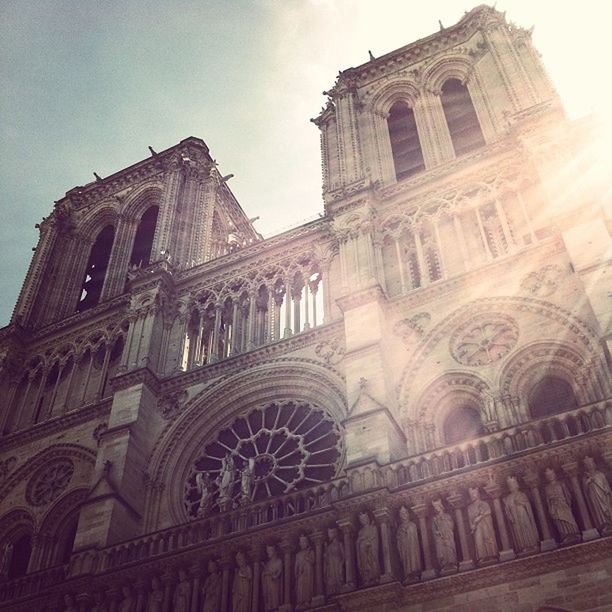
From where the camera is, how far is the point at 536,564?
1136 centimetres

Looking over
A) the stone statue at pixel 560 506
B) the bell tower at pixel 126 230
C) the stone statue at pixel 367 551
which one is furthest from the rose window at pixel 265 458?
the bell tower at pixel 126 230

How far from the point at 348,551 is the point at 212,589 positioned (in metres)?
2.51

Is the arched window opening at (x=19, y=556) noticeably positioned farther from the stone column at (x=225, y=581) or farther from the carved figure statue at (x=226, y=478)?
the stone column at (x=225, y=581)

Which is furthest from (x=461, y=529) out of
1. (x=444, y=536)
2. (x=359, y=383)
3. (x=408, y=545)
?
(x=359, y=383)

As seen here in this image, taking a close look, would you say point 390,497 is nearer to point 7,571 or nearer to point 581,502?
point 581,502

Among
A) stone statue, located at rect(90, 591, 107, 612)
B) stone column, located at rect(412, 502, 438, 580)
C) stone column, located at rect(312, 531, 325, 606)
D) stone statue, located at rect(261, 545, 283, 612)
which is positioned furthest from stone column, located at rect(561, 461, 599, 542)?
stone statue, located at rect(90, 591, 107, 612)

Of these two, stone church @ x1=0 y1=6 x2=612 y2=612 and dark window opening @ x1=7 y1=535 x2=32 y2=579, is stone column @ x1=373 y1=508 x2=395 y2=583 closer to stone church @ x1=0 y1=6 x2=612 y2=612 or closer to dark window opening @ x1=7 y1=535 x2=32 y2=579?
stone church @ x1=0 y1=6 x2=612 y2=612

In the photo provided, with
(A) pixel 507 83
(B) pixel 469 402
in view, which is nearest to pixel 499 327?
(B) pixel 469 402

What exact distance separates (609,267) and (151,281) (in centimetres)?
1178

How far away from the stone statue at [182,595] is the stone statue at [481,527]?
4937 mm

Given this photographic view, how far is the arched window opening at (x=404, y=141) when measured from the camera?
23.3m

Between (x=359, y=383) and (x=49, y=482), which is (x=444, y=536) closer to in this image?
(x=359, y=383)

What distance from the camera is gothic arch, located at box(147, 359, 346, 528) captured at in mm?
17500

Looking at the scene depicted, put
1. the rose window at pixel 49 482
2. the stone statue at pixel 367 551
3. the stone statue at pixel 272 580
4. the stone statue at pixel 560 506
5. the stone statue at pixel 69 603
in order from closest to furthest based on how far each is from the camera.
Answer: the stone statue at pixel 560 506
the stone statue at pixel 367 551
the stone statue at pixel 272 580
the stone statue at pixel 69 603
the rose window at pixel 49 482
